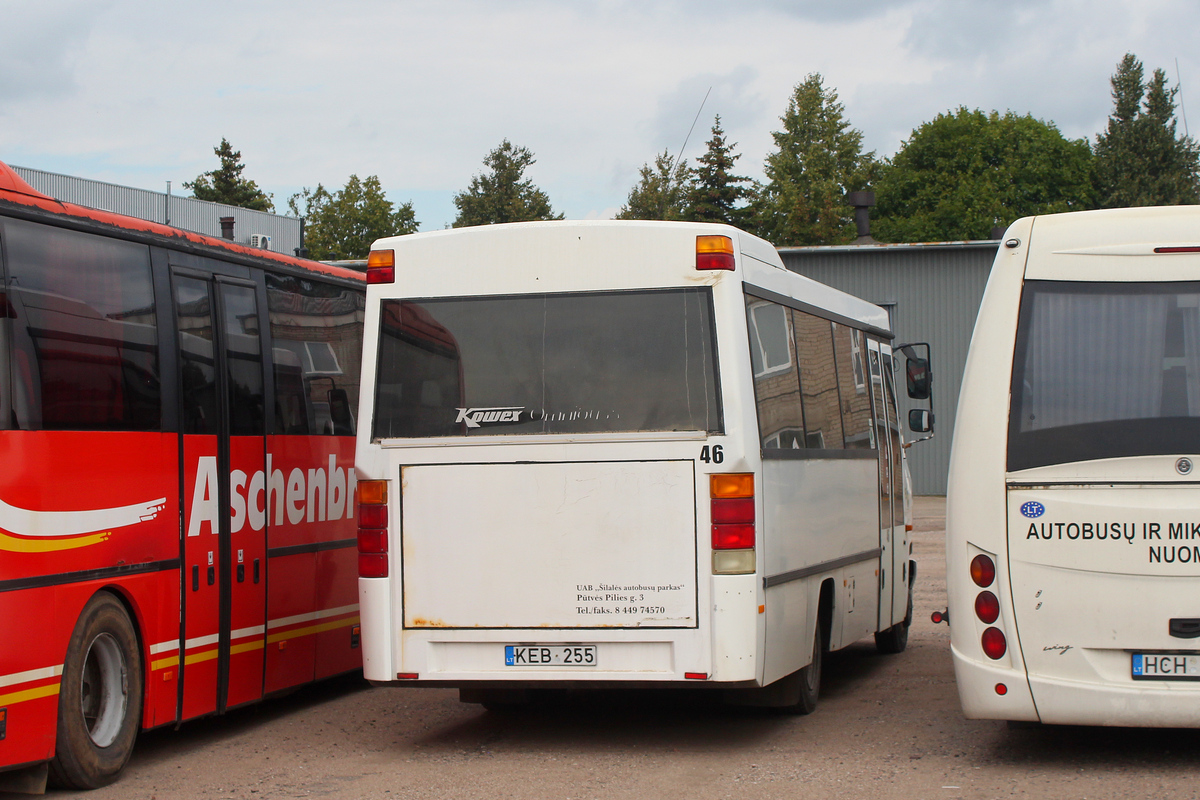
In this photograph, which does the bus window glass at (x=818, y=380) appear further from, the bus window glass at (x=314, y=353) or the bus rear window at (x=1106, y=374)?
the bus window glass at (x=314, y=353)

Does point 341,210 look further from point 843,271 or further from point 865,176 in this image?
point 843,271

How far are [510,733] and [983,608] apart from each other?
10.7ft

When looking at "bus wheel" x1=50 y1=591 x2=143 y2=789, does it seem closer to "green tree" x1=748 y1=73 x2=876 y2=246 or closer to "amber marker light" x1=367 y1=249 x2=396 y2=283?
"amber marker light" x1=367 y1=249 x2=396 y2=283

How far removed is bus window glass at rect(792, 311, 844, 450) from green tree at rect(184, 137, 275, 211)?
7531cm

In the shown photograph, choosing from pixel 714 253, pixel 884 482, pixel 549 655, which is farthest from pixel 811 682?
pixel 714 253

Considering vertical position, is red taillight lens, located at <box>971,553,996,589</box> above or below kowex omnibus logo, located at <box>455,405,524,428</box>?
below

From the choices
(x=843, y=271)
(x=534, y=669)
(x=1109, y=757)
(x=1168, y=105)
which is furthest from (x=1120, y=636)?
(x=1168, y=105)

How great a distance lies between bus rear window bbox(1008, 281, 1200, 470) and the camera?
7203mm

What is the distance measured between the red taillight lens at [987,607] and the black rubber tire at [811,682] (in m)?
2.11

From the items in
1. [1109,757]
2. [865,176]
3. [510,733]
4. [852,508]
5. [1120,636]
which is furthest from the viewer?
[865,176]

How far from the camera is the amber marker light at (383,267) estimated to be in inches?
334

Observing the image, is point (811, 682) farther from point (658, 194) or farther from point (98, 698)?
point (658, 194)

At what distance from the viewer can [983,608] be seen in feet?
24.0

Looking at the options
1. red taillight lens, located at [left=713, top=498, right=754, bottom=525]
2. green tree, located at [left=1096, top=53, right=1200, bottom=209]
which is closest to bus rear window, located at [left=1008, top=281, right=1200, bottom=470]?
red taillight lens, located at [left=713, top=498, right=754, bottom=525]
